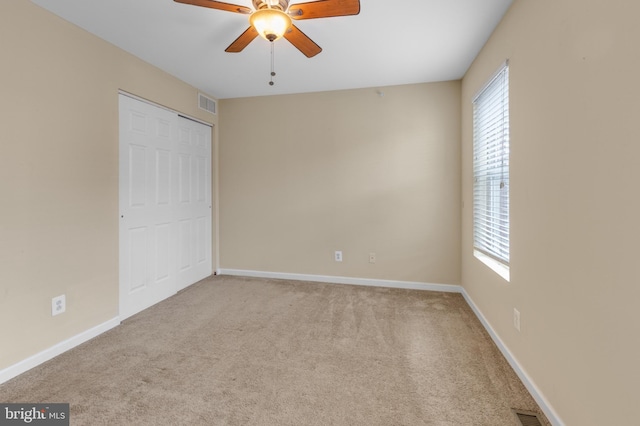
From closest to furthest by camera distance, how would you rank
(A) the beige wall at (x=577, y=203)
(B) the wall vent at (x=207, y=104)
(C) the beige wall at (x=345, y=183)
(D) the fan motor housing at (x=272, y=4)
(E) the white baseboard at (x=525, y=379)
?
(A) the beige wall at (x=577, y=203), (E) the white baseboard at (x=525, y=379), (D) the fan motor housing at (x=272, y=4), (C) the beige wall at (x=345, y=183), (B) the wall vent at (x=207, y=104)

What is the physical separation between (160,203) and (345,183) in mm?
2188

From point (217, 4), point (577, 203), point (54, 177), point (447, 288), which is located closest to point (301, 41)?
point (217, 4)

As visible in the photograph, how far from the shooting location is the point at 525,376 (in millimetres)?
1745

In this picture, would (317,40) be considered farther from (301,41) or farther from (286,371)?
(286,371)

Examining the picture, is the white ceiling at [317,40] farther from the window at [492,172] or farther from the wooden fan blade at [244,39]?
the window at [492,172]

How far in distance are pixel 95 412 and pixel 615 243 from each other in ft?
8.42

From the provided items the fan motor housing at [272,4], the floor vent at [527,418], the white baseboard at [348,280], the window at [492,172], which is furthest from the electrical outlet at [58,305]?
the window at [492,172]

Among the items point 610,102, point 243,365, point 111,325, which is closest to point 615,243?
point 610,102

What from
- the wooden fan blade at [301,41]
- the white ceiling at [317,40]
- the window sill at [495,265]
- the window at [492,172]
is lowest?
the window sill at [495,265]

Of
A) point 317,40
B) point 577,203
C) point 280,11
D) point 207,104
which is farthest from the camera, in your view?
point 207,104
